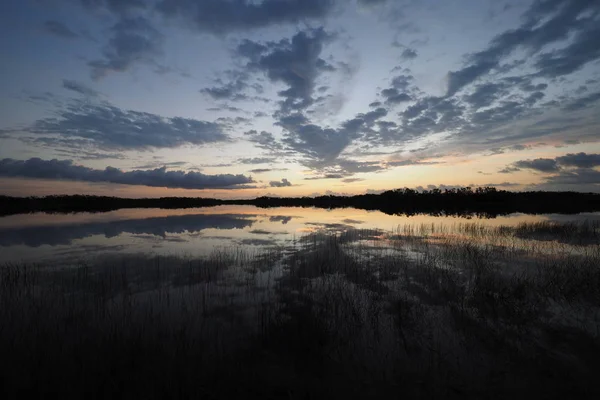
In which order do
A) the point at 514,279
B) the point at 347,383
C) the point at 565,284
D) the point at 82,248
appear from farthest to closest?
the point at 82,248
the point at 514,279
the point at 565,284
the point at 347,383

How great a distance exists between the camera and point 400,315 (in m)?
7.80

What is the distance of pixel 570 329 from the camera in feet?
22.2

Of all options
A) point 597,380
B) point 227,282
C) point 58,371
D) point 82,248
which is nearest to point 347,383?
point 597,380

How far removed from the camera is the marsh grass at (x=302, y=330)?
4.92 metres

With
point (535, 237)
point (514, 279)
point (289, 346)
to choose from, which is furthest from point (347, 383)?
point (535, 237)

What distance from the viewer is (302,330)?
273 inches

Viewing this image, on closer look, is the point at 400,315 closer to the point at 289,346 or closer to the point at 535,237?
the point at 289,346

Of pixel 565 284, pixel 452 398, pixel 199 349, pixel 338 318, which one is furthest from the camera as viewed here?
pixel 565 284

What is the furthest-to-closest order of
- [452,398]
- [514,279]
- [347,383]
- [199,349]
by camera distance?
[514,279], [199,349], [347,383], [452,398]

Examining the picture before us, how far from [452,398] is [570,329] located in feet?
14.8

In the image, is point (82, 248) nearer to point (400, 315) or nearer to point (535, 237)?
point (400, 315)

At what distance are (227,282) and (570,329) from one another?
1017 centimetres

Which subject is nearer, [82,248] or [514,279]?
[514,279]

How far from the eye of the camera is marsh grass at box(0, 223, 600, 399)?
492 centimetres
